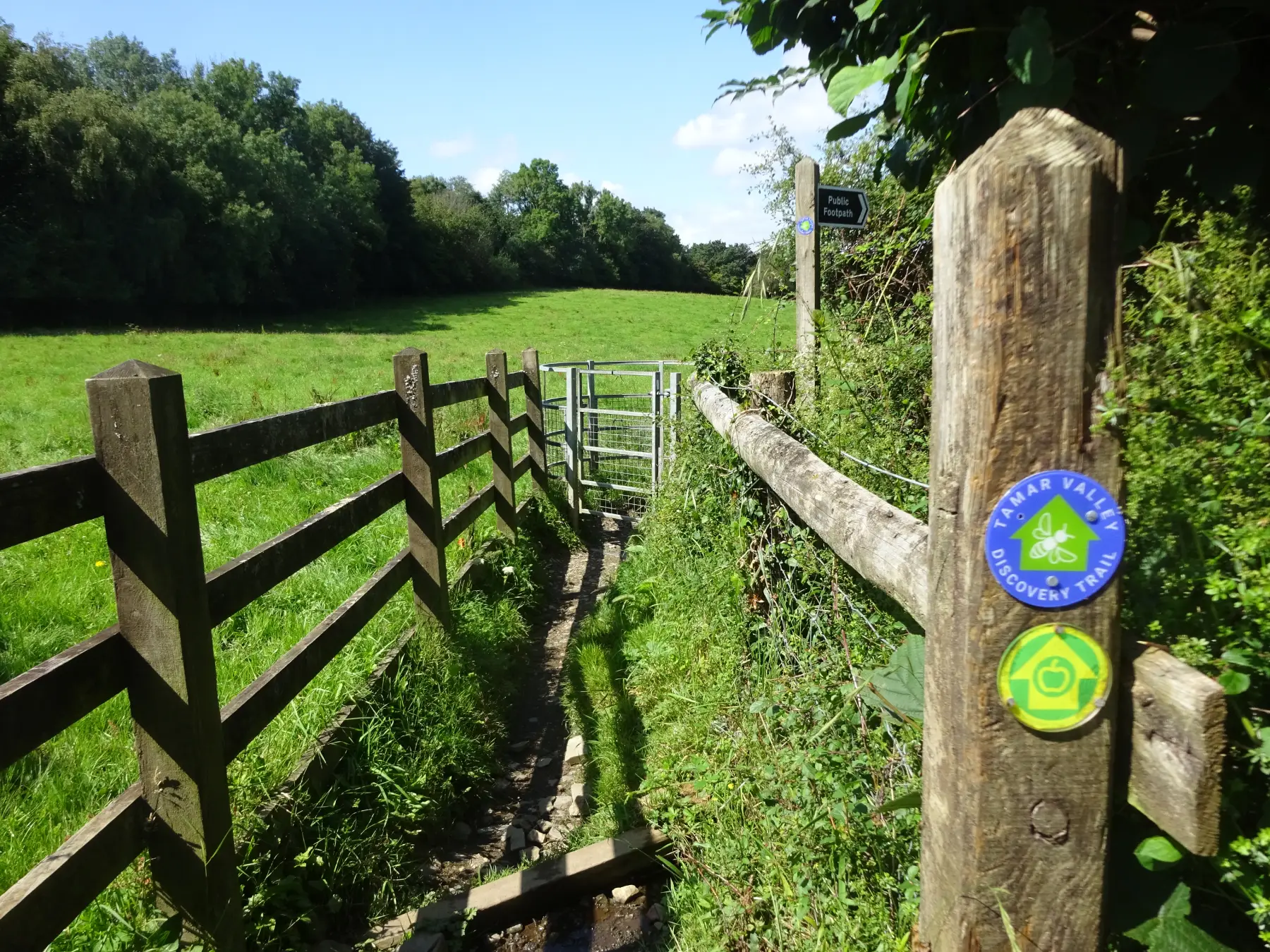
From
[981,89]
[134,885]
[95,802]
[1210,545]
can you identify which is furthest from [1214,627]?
[95,802]

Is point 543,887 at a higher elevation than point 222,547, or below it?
below

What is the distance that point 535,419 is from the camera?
8.23 m

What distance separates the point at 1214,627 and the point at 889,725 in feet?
3.09

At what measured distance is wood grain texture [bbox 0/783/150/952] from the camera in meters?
1.73

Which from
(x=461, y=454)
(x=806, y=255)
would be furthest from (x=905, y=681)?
(x=461, y=454)

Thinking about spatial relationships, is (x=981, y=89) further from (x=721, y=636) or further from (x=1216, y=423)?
(x=721, y=636)

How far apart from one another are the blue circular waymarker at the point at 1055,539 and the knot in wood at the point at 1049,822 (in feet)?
1.03

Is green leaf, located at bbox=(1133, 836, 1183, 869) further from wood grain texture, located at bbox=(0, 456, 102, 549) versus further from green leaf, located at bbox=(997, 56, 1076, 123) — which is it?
wood grain texture, located at bbox=(0, 456, 102, 549)

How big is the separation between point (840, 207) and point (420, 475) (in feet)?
9.38

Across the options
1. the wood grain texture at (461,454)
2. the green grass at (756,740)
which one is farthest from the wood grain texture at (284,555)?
the green grass at (756,740)

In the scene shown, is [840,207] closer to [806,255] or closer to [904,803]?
[806,255]

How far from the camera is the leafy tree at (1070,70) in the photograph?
60.9 inches

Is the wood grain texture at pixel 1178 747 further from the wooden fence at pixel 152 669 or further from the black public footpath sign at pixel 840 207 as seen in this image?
the black public footpath sign at pixel 840 207

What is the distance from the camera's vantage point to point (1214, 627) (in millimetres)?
1181
